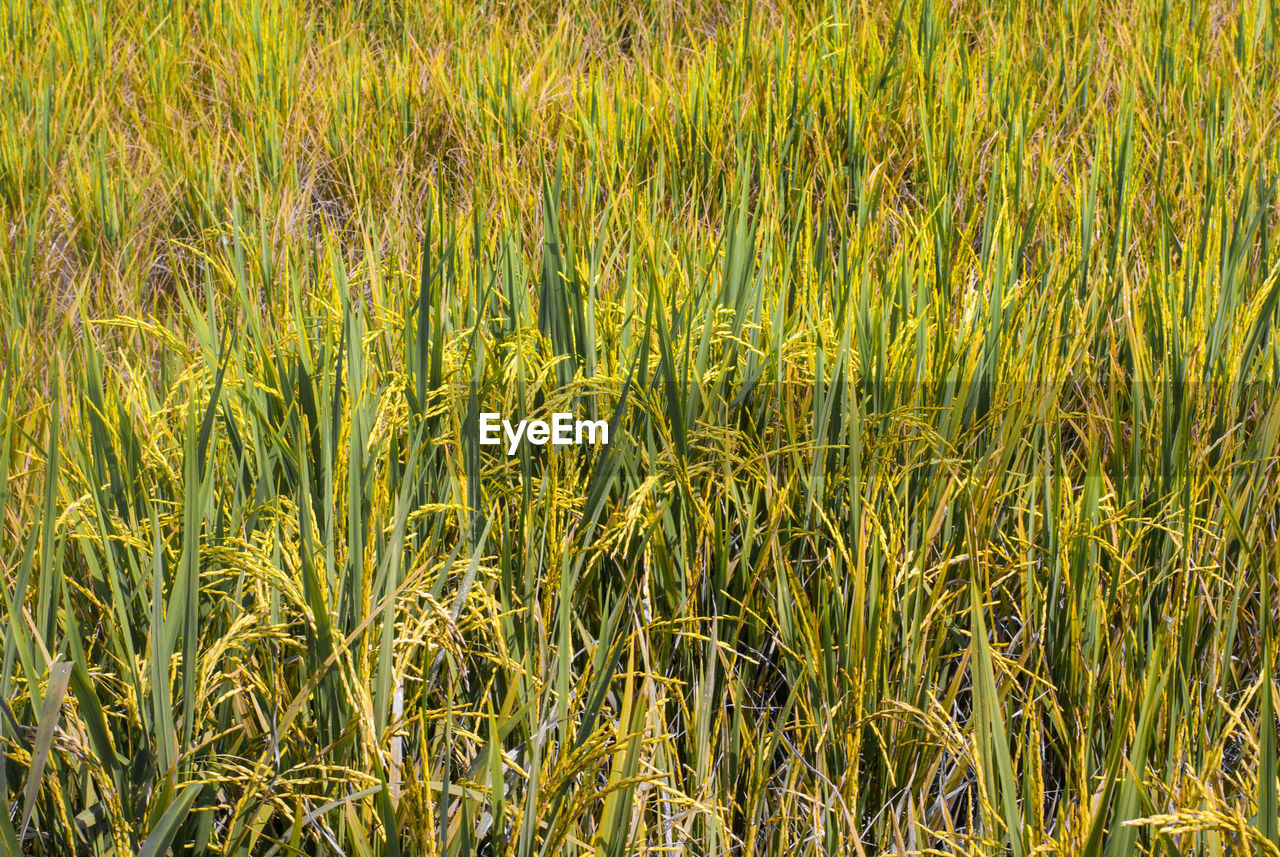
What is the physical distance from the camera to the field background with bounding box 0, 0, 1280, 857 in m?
0.77

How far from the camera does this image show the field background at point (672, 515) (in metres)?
0.77

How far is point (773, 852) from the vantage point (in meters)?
0.88

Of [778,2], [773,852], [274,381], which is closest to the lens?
[773,852]

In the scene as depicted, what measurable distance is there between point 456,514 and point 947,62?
69.9 inches

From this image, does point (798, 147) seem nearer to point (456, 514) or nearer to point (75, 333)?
point (456, 514)

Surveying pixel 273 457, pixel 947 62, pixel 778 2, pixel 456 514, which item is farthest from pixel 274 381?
pixel 778 2

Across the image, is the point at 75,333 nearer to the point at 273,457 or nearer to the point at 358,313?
the point at 358,313

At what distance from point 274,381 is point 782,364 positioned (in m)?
0.66

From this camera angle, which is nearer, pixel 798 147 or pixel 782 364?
pixel 782 364

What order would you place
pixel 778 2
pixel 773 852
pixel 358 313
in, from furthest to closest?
pixel 778 2, pixel 358 313, pixel 773 852

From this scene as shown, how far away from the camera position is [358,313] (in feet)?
4.16

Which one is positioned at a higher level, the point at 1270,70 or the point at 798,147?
the point at 1270,70

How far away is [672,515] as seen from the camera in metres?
1.08

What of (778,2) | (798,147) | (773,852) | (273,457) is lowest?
(773,852)
